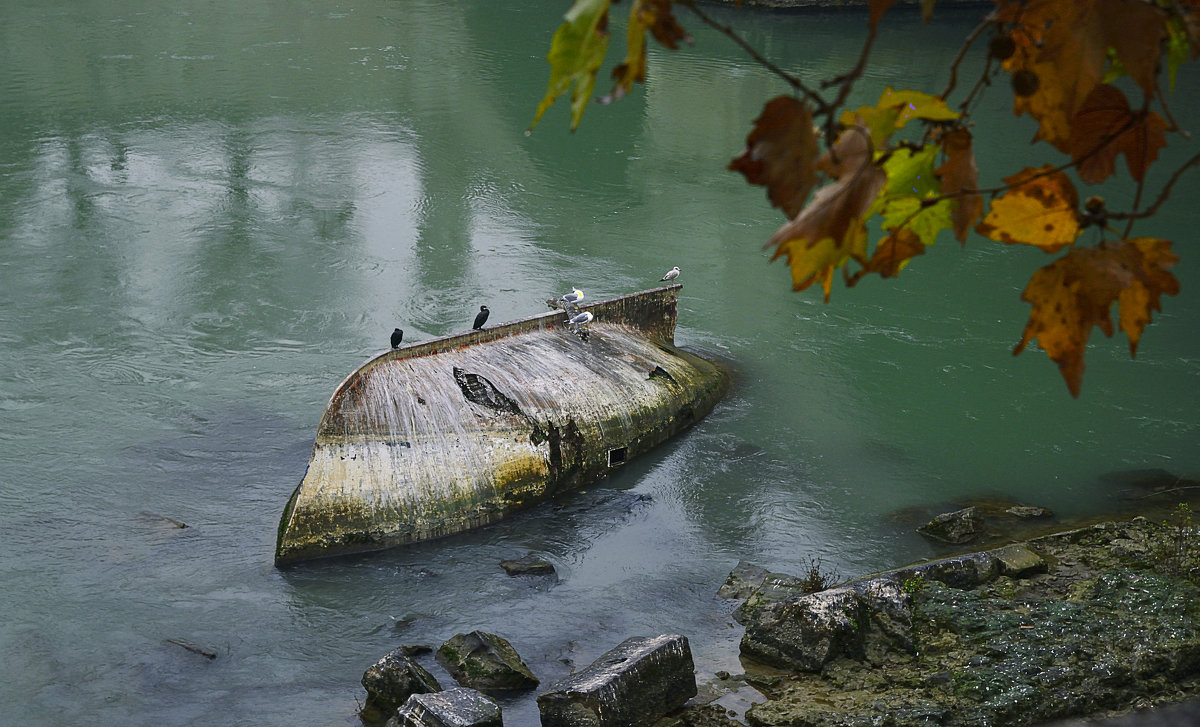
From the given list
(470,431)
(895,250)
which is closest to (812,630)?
(470,431)

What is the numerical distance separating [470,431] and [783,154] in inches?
376

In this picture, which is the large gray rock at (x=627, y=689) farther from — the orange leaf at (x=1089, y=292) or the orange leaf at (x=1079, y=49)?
the orange leaf at (x=1079, y=49)

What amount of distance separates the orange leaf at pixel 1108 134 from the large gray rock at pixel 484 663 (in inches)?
285

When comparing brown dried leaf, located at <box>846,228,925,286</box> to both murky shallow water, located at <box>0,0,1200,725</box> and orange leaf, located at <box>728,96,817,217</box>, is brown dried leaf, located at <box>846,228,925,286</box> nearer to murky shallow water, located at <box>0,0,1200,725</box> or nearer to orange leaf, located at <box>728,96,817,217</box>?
→ orange leaf, located at <box>728,96,817,217</box>

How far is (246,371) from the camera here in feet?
46.5

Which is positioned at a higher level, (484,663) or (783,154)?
(783,154)

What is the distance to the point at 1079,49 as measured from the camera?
5.71 ft

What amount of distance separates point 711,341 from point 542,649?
7.38 metres

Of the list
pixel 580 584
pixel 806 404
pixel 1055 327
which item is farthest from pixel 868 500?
pixel 1055 327

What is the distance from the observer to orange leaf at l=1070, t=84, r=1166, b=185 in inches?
76.9

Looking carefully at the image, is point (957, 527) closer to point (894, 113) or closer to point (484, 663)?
point (484, 663)

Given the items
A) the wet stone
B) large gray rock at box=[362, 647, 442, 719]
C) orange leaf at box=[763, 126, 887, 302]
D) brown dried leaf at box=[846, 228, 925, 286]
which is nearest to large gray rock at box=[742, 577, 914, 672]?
the wet stone

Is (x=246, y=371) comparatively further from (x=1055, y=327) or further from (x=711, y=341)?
(x=1055, y=327)

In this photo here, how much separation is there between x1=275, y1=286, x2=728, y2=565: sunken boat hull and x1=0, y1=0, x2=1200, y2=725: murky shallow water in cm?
29
